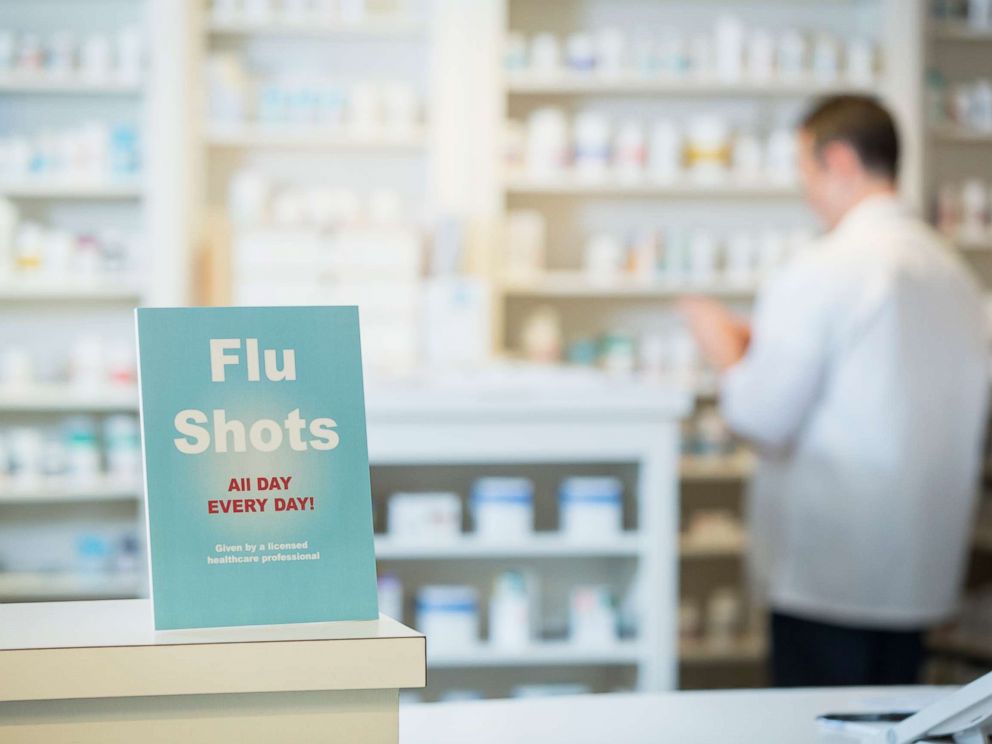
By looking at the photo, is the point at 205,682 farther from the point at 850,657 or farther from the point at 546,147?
the point at 546,147

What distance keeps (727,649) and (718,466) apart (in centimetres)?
66

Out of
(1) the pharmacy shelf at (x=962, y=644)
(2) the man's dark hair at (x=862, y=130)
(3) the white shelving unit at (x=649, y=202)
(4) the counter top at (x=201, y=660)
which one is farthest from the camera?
(3) the white shelving unit at (x=649, y=202)

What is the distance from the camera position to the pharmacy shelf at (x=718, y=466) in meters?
4.38

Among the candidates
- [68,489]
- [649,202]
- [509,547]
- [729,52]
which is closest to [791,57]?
[729,52]

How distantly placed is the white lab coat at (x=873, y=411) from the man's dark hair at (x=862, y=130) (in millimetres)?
89

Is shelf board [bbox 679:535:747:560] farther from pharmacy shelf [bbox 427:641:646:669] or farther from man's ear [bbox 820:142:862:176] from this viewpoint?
man's ear [bbox 820:142:862:176]

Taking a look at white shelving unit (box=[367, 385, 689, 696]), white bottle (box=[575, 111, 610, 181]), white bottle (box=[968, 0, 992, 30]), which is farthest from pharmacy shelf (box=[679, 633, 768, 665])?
white bottle (box=[968, 0, 992, 30])

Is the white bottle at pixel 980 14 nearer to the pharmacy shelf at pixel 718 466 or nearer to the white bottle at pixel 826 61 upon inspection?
the white bottle at pixel 826 61

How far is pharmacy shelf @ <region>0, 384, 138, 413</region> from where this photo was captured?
4.18m

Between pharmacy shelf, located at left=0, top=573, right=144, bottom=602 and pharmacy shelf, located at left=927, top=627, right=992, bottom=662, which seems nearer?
pharmacy shelf, located at left=927, top=627, right=992, bottom=662

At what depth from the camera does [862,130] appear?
2.54 m

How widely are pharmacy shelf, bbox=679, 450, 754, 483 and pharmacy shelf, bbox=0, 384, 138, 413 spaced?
1.97 meters

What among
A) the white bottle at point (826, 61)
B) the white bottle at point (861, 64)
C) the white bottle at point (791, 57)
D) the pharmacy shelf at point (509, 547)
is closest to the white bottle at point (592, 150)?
the white bottle at point (791, 57)

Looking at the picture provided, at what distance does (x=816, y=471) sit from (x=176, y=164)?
102 inches
